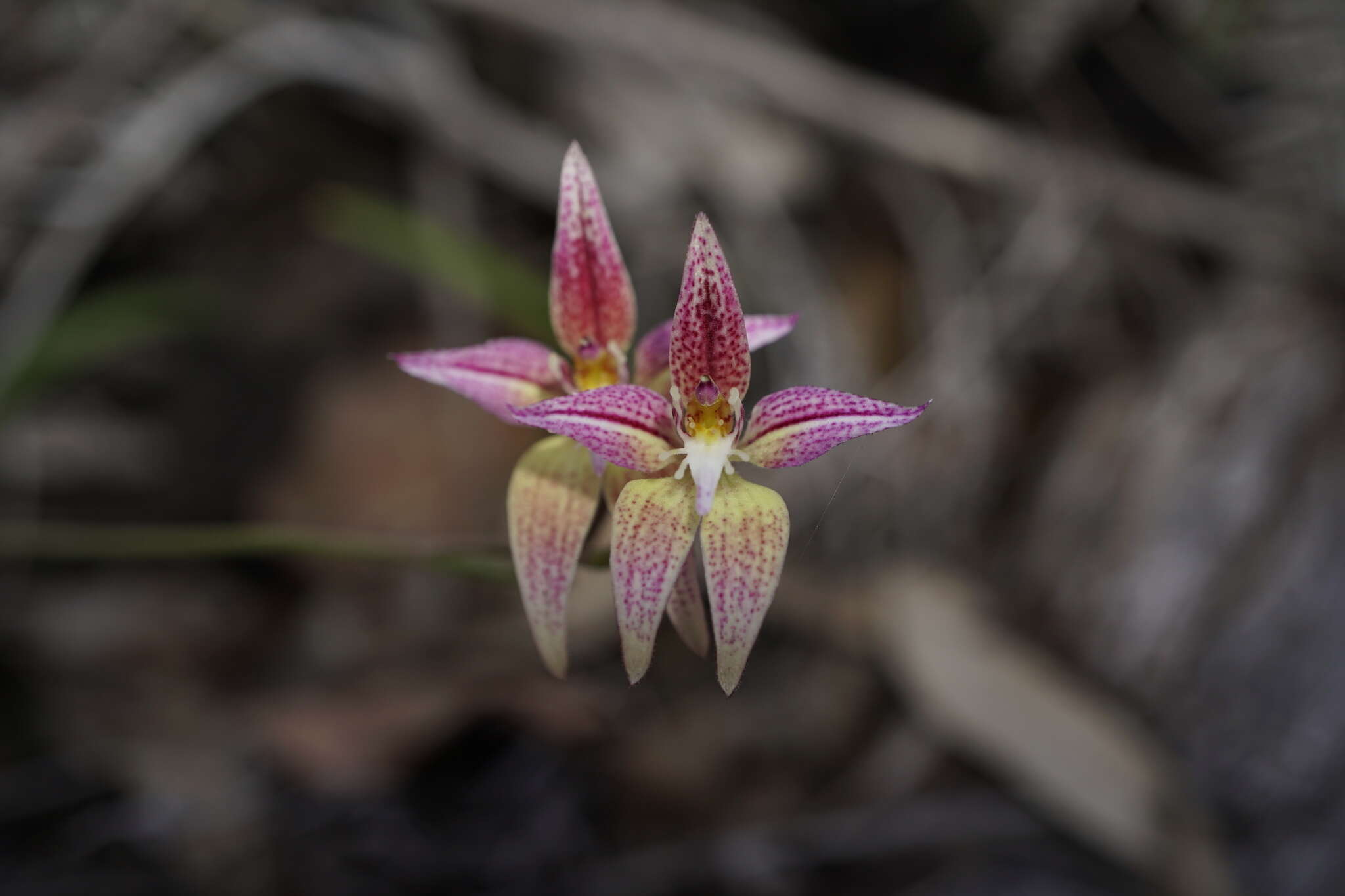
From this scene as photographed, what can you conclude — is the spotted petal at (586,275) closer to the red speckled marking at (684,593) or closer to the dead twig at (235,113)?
the red speckled marking at (684,593)

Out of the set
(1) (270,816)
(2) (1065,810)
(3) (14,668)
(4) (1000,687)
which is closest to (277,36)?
(3) (14,668)

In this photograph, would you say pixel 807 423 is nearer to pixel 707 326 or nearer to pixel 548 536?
pixel 707 326

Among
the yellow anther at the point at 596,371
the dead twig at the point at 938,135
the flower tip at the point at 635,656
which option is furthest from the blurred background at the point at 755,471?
the flower tip at the point at 635,656

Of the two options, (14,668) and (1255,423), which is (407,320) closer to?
(14,668)

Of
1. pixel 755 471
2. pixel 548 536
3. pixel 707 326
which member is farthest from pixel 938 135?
pixel 548 536

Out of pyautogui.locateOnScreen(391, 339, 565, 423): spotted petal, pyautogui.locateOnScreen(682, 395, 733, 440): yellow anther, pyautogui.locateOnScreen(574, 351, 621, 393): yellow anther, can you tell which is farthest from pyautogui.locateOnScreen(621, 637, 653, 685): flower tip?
pyautogui.locateOnScreen(574, 351, 621, 393): yellow anther
